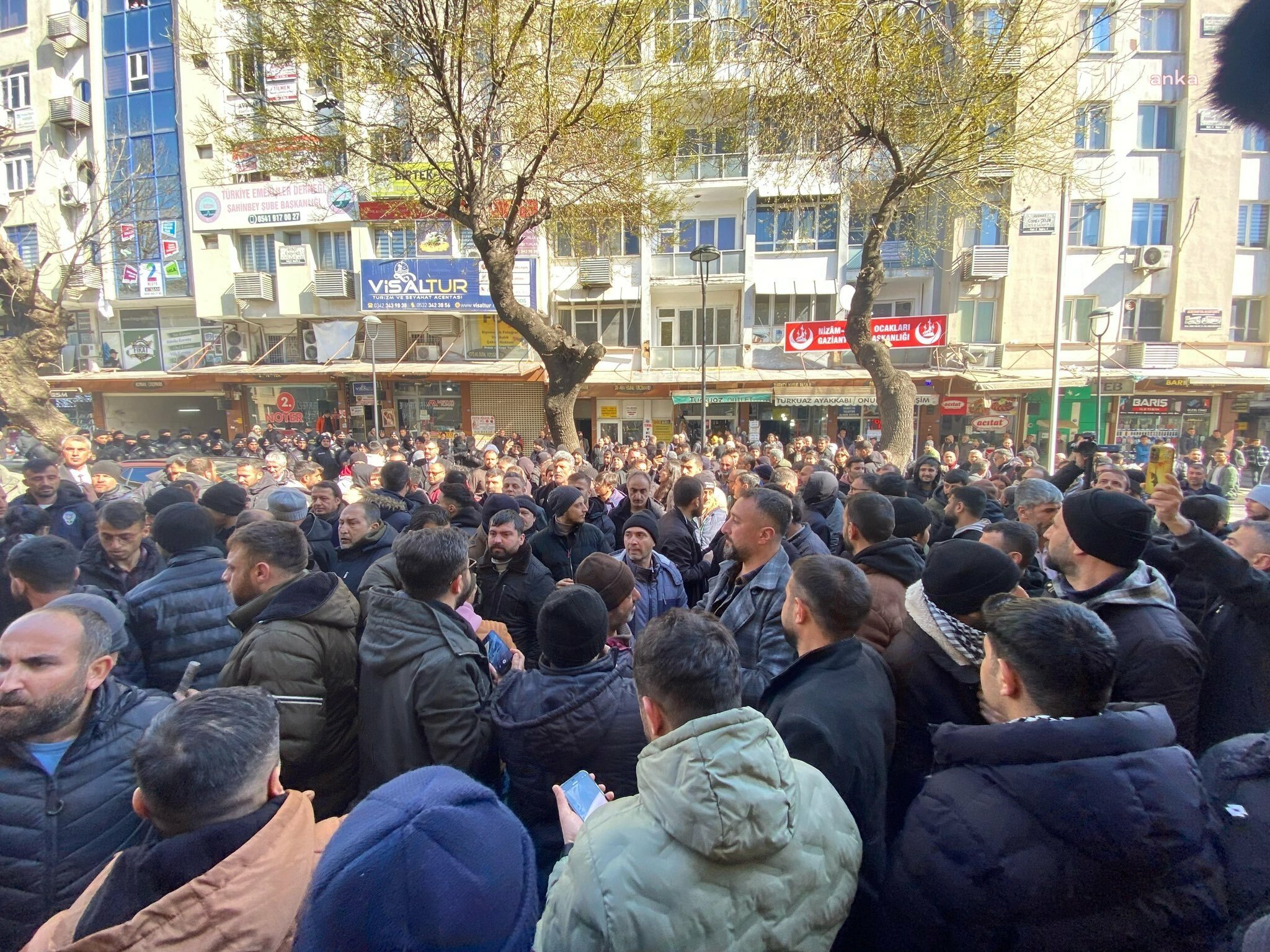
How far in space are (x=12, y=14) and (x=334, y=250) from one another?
18941 millimetres

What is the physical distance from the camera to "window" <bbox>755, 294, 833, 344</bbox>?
71.6 feet

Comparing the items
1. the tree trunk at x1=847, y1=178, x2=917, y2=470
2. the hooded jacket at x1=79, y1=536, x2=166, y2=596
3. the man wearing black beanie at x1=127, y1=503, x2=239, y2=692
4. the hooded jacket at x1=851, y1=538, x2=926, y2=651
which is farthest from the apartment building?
the man wearing black beanie at x1=127, y1=503, x2=239, y2=692

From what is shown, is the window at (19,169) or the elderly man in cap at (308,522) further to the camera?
the window at (19,169)

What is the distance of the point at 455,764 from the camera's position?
2109mm

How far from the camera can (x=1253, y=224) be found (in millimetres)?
21125

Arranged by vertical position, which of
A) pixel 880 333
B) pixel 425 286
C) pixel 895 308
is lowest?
pixel 880 333

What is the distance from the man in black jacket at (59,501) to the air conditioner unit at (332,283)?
18788 millimetres

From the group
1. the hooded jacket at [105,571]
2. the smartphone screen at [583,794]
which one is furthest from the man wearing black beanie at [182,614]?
the smartphone screen at [583,794]

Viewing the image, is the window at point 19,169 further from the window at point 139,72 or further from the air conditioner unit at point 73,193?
the window at point 139,72

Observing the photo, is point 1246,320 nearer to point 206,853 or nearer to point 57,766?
point 206,853

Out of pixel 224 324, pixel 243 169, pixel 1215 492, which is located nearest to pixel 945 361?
pixel 1215 492

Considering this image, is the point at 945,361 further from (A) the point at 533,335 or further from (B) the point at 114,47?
(B) the point at 114,47

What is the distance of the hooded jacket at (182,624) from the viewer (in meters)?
2.77

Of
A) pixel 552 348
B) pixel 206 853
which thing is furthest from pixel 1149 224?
pixel 206 853
